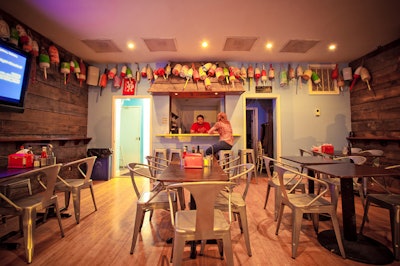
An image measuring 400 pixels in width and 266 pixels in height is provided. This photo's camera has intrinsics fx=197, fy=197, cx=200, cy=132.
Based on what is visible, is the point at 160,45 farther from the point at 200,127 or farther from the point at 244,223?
the point at 244,223

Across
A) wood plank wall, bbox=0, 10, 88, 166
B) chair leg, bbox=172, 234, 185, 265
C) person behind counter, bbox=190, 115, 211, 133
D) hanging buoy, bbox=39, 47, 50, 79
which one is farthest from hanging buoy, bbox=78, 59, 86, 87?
chair leg, bbox=172, 234, 185, 265

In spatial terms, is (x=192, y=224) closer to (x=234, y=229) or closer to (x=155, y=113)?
(x=234, y=229)

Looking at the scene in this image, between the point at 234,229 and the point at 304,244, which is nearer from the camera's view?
the point at 304,244

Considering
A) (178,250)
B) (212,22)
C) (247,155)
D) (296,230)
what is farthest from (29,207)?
(247,155)

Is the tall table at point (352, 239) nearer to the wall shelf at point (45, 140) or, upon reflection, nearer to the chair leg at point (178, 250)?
the chair leg at point (178, 250)

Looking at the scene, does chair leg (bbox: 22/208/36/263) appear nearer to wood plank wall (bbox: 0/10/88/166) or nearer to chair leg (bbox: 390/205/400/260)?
wood plank wall (bbox: 0/10/88/166)

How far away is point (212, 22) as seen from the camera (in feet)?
10.6

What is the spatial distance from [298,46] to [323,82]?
1.56 meters

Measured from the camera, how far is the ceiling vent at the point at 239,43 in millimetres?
3809

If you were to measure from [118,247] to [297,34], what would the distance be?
168 inches

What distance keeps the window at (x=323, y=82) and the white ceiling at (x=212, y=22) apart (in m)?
0.65

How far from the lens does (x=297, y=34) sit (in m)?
3.63

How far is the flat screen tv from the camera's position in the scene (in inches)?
96.1

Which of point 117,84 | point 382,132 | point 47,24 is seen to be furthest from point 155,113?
point 382,132
